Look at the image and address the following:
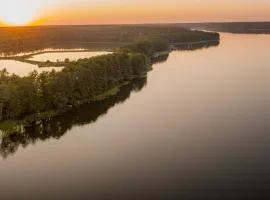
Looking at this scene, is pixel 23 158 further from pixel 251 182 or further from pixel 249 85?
pixel 249 85

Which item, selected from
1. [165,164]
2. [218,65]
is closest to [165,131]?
[165,164]

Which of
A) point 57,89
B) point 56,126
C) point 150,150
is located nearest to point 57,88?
point 57,89

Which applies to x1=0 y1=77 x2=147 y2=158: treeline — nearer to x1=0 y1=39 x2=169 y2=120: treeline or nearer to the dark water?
the dark water

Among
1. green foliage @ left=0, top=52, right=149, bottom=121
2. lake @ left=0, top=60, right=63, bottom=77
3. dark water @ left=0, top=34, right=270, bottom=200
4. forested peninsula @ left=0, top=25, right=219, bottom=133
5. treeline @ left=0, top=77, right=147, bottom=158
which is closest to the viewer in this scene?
dark water @ left=0, top=34, right=270, bottom=200

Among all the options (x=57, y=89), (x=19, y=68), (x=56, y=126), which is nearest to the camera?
(x=56, y=126)

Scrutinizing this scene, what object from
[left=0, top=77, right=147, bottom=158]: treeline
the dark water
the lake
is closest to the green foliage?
[left=0, top=77, right=147, bottom=158]: treeline

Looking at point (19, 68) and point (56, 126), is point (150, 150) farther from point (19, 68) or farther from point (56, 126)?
point (19, 68)
